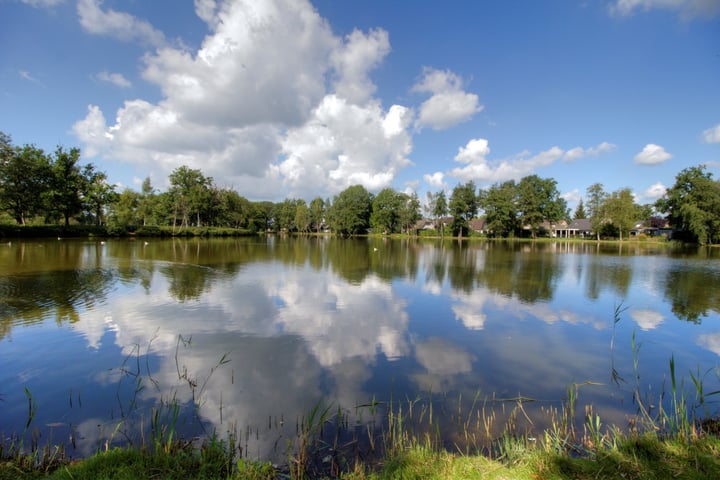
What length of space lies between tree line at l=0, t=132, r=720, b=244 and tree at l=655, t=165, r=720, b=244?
16 cm

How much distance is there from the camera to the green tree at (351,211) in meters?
103

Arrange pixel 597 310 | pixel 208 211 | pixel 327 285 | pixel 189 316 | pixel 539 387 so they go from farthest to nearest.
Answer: pixel 208 211 → pixel 327 285 → pixel 597 310 → pixel 189 316 → pixel 539 387

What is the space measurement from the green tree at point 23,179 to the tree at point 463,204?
8107 centimetres

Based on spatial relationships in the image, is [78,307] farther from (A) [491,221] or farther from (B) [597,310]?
(A) [491,221]

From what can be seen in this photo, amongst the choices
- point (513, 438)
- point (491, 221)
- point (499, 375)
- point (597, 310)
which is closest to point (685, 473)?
point (513, 438)

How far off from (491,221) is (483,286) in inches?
2744

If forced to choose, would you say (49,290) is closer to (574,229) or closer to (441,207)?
(441,207)

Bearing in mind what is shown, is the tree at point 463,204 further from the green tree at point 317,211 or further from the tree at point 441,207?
the green tree at point 317,211

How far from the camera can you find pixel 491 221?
273ft

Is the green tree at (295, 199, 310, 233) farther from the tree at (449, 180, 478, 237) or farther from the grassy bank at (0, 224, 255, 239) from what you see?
the tree at (449, 180, 478, 237)

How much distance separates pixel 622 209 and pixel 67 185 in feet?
339

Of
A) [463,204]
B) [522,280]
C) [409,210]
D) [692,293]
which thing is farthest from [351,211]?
[692,293]

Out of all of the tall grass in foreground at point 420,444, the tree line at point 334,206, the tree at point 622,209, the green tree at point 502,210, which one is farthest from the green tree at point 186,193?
the tree at point 622,209

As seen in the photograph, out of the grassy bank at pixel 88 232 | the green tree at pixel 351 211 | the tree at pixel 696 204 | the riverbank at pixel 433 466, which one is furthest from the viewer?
the green tree at pixel 351 211
